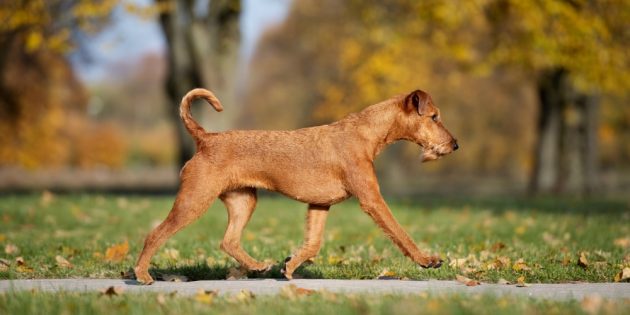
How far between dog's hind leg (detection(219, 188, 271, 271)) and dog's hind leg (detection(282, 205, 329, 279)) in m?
0.44

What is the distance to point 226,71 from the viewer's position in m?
21.4

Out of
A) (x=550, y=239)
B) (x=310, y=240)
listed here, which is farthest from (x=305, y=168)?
(x=550, y=239)

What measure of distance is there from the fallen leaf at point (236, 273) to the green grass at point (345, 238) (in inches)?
4.5

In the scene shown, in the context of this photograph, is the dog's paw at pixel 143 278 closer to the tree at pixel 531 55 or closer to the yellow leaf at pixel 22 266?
the yellow leaf at pixel 22 266

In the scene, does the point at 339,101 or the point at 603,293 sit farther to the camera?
the point at 339,101

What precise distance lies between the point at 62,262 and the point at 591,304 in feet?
16.6

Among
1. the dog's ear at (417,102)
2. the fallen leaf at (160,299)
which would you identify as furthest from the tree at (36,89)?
the fallen leaf at (160,299)

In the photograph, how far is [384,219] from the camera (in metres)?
6.64

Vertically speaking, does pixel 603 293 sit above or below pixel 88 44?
below

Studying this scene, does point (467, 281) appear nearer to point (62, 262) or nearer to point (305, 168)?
point (305, 168)

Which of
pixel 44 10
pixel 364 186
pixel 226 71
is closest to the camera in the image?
pixel 364 186

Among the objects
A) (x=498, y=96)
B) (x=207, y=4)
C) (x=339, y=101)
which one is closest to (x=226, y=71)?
(x=207, y=4)

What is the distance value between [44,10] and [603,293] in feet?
56.8

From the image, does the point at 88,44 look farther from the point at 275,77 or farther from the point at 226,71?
the point at 275,77
